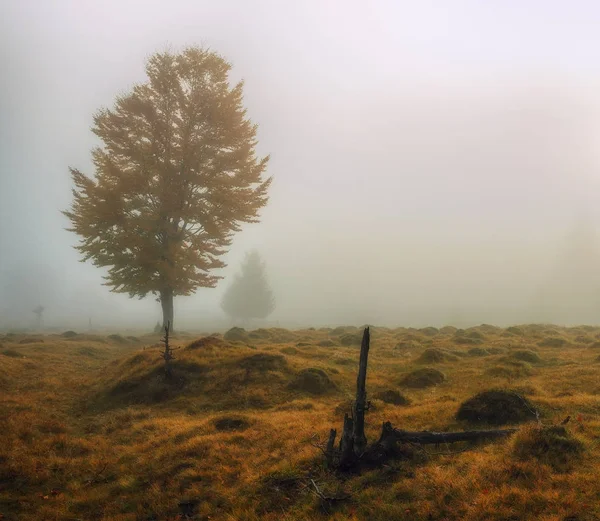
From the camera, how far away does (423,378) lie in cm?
1780

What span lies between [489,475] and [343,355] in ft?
53.2

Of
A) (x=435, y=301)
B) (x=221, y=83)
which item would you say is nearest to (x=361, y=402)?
(x=221, y=83)

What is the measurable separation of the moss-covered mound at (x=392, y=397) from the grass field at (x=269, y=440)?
2.8 inches

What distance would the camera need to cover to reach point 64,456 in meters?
11.3

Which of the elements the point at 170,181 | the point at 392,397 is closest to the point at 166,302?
the point at 170,181

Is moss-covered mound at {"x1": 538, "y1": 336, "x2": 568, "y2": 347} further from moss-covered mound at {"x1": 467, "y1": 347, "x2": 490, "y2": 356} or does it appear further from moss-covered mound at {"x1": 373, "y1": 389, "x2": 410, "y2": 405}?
moss-covered mound at {"x1": 373, "y1": 389, "x2": 410, "y2": 405}

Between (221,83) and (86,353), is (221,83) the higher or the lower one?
the higher one

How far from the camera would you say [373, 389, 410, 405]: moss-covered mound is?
14980mm

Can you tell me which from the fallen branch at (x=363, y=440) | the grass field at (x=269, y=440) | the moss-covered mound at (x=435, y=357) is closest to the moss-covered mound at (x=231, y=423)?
the grass field at (x=269, y=440)

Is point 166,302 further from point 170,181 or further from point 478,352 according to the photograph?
point 478,352

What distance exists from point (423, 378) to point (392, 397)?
329cm

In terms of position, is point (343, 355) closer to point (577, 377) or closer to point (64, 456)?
point (577, 377)

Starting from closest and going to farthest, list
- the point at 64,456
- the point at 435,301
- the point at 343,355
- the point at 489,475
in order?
1. the point at 489,475
2. the point at 64,456
3. the point at 343,355
4. the point at 435,301

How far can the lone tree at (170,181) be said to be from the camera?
99.1 ft
